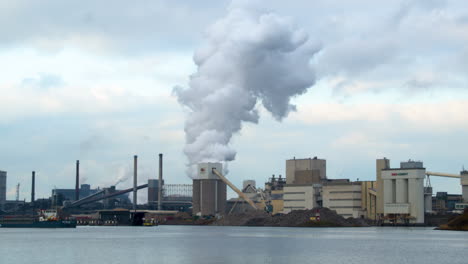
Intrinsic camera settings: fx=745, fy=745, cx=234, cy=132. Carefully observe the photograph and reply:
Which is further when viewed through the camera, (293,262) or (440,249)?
(440,249)

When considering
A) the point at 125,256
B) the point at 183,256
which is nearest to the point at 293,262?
the point at 183,256

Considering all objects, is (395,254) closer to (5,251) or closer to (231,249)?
(231,249)

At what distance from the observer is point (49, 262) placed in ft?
279

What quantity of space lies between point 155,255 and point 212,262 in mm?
14914

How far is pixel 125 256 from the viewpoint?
94.8 metres

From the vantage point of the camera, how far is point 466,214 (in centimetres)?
19775

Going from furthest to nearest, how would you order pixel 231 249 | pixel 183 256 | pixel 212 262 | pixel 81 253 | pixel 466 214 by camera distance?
pixel 466 214 → pixel 231 249 → pixel 81 253 → pixel 183 256 → pixel 212 262

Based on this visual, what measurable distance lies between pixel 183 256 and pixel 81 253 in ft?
51.5

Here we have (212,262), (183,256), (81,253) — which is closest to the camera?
(212,262)

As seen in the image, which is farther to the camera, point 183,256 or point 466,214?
point 466,214

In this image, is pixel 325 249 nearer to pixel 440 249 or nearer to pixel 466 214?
pixel 440 249

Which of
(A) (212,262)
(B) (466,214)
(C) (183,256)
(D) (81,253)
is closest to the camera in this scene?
(A) (212,262)

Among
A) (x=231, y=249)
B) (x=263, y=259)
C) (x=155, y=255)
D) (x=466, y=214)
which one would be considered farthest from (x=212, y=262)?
(x=466, y=214)

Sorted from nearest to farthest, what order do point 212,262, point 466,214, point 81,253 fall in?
point 212,262, point 81,253, point 466,214
